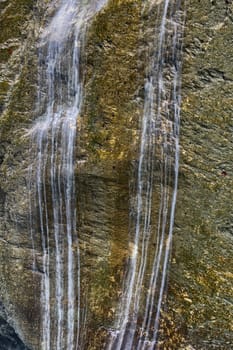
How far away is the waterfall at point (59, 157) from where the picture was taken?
8.12 m

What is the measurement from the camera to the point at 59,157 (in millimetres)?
8297

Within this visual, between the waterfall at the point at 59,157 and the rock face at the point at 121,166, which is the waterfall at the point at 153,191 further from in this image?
the waterfall at the point at 59,157

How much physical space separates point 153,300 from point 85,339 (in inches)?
50.3

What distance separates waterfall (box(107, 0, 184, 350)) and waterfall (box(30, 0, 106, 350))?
848mm

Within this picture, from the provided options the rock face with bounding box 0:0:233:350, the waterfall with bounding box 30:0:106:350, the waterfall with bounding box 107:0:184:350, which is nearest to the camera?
the rock face with bounding box 0:0:233:350

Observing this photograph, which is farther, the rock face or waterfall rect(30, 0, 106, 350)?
waterfall rect(30, 0, 106, 350)

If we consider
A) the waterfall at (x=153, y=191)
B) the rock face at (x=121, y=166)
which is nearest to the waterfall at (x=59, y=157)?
the rock face at (x=121, y=166)

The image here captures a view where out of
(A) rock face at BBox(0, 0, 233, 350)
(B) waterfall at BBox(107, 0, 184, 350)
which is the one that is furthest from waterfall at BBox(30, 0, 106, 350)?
(B) waterfall at BBox(107, 0, 184, 350)

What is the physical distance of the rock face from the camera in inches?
297

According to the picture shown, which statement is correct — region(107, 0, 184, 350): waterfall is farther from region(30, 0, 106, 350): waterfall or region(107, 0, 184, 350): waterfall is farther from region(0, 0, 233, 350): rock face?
region(30, 0, 106, 350): waterfall

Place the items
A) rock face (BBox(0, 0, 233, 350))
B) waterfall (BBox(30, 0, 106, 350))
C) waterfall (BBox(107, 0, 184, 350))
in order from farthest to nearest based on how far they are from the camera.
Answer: waterfall (BBox(30, 0, 106, 350)) → waterfall (BBox(107, 0, 184, 350)) → rock face (BBox(0, 0, 233, 350))

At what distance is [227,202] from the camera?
25.0 ft

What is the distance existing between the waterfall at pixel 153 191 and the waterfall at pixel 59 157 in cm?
85

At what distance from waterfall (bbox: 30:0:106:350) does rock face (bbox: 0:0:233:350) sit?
13cm
